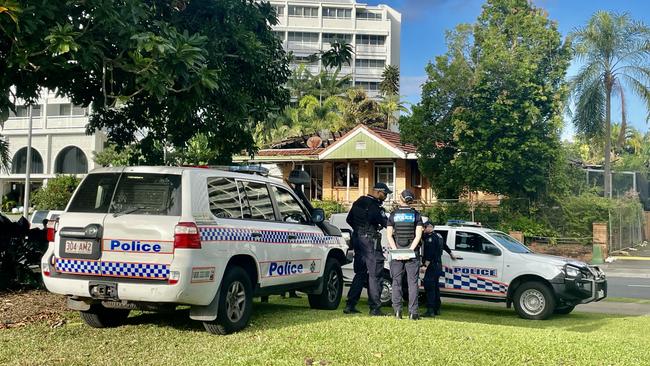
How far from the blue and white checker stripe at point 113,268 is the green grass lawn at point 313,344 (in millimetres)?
672

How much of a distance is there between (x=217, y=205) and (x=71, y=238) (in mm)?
1504

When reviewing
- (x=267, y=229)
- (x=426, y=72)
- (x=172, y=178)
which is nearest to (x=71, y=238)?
(x=172, y=178)

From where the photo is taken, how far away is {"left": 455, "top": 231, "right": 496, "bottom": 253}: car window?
37.1 feet

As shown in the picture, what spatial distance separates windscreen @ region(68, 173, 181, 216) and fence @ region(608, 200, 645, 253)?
22997mm

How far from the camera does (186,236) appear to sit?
5.96 meters

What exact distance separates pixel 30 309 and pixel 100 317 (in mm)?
1657

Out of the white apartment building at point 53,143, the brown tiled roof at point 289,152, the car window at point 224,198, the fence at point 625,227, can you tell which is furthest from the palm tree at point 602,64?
the white apartment building at point 53,143

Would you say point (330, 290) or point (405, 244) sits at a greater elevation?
point (405, 244)

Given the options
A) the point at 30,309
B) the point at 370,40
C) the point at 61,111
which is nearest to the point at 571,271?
the point at 30,309

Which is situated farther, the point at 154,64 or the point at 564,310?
the point at 564,310

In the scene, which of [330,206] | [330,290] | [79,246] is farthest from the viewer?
[330,206]

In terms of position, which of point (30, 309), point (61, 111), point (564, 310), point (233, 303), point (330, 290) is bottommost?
point (564, 310)

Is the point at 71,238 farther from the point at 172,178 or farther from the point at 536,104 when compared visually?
the point at 536,104

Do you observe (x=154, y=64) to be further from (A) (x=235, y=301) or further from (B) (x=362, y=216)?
(B) (x=362, y=216)
